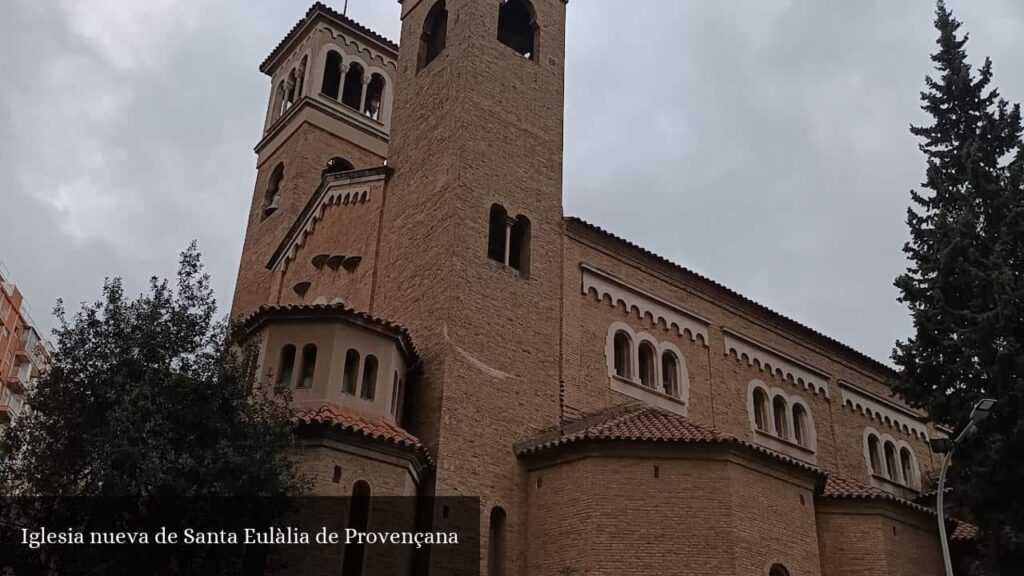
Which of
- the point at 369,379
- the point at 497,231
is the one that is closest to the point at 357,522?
the point at 369,379

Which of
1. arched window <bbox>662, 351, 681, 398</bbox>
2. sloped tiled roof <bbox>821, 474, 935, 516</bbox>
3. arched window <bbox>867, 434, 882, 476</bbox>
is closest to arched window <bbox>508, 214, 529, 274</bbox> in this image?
arched window <bbox>662, 351, 681, 398</bbox>

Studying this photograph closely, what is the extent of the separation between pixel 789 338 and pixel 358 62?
637 inches

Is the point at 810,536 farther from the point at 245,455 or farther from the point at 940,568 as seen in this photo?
the point at 245,455

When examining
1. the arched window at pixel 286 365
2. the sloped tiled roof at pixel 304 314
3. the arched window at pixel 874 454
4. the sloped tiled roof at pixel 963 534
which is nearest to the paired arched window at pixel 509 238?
the sloped tiled roof at pixel 304 314

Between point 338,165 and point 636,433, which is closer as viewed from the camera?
point 636,433

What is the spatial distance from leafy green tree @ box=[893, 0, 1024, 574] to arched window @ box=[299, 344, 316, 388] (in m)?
11.5

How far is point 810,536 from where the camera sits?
16875mm

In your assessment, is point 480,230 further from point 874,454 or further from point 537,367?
point 874,454

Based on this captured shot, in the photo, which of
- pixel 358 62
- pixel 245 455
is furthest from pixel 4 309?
pixel 245 455

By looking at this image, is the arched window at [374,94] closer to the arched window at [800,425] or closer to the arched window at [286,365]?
the arched window at [800,425]

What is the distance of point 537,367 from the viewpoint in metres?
18.2

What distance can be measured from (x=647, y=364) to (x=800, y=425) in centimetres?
558

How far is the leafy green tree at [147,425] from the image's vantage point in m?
11.0

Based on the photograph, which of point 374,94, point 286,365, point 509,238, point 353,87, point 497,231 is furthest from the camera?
point 374,94
